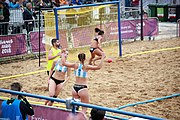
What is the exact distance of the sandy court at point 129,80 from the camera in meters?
13.7

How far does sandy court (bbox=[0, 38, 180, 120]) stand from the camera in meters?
13.7

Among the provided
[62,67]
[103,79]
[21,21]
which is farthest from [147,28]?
[62,67]

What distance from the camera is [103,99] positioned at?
46.7 feet

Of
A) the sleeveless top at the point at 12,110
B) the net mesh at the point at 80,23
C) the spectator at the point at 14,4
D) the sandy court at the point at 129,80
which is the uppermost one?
the spectator at the point at 14,4

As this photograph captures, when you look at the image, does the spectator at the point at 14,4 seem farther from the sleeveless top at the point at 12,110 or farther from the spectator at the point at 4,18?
the sleeveless top at the point at 12,110

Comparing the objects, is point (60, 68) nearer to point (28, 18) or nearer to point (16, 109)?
point (16, 109)

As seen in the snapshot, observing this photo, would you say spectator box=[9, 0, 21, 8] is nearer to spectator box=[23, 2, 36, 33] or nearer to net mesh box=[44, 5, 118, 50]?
spectator box=[23, 2, 36, 33]

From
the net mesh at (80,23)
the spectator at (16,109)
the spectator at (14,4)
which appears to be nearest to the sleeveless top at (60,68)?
the spectator at (16,109)

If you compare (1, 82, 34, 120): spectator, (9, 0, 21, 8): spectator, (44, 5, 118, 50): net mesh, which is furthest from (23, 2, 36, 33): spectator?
(1, 82, 34, 120): spectator

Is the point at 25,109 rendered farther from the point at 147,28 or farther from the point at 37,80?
the point at 147,28

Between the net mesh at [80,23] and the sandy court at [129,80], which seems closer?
the sandy court at [129,80]

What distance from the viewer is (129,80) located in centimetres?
1688

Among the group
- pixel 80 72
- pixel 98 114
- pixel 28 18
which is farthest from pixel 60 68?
pixel 28 18

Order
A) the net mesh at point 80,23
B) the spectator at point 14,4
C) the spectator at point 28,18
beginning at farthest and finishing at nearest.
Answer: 1. the spectator at point 14,4
2. the spectator at point 28,18
3. the net mesh at point 80,23
